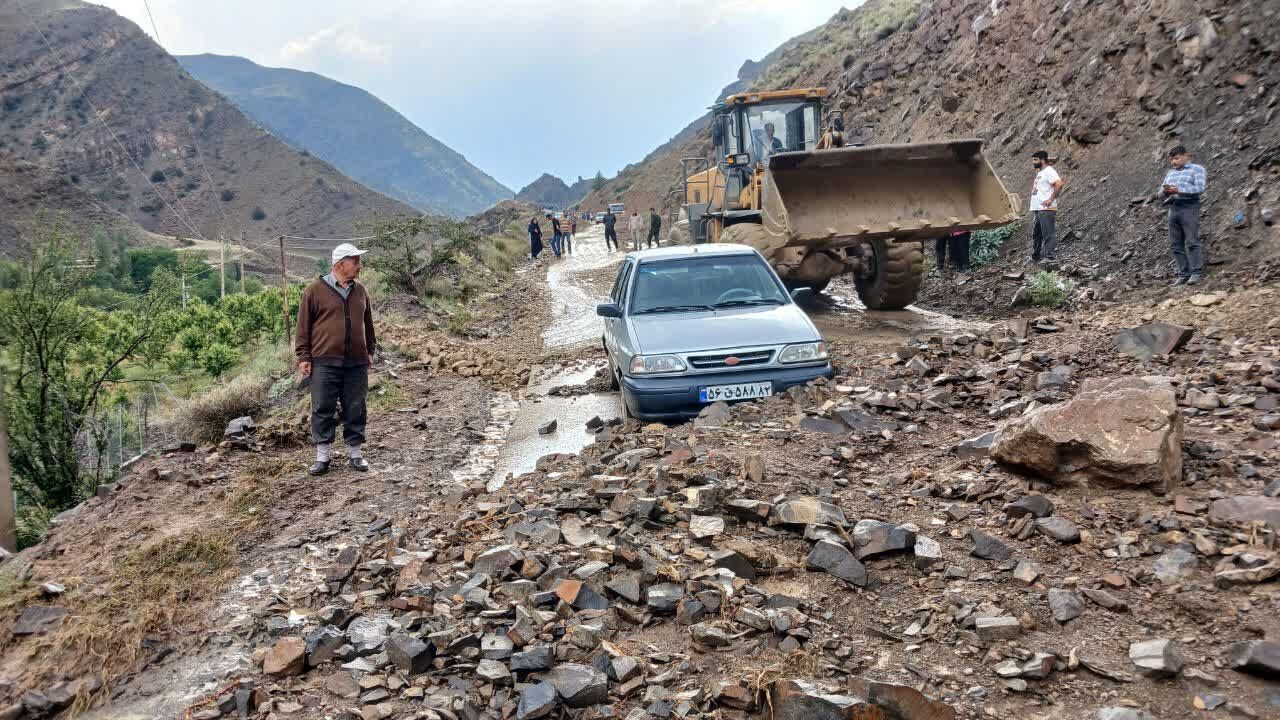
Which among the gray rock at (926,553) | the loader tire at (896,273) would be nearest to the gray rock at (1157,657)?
the gray rock at (926,553)

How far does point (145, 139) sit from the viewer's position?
99.9 meters

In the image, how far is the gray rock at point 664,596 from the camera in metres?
3.75

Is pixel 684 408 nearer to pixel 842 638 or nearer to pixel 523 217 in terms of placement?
pixel 842 638

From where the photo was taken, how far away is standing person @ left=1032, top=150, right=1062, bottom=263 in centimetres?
1323

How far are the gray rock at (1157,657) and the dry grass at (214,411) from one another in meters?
9.90

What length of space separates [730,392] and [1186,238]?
23.9ft

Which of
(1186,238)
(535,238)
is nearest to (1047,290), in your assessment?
(1186,238)

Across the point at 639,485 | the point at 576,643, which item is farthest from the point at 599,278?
the point at 576,643

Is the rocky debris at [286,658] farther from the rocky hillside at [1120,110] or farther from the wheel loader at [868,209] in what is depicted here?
A: the rocky hillside at [1120,110]

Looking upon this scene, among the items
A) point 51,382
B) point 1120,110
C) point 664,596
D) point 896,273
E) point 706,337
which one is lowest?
point 664,596

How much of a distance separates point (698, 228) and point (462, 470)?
36.0 ft

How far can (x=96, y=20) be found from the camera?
359 feet

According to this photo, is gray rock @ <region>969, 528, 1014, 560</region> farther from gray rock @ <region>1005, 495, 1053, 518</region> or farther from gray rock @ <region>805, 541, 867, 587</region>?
gray rock @ <region>805, 541, 867, 587</region>

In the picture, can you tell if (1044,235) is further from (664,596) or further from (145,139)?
(145,139)
